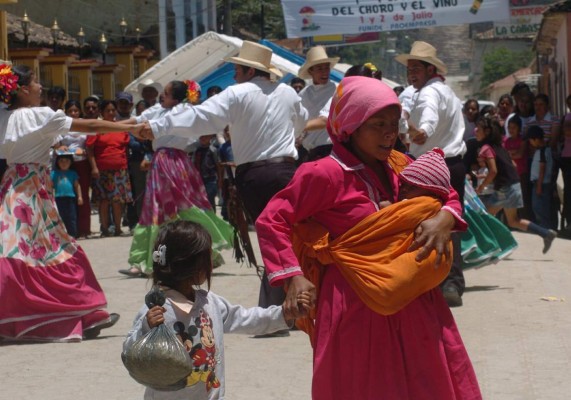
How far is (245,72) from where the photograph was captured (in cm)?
873

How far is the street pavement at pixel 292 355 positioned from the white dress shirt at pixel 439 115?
1.24 meters

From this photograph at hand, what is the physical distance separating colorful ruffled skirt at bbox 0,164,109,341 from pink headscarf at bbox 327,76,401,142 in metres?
3.91

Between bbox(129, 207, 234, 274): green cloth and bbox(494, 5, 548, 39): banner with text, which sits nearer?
bbox(129, 207, 234, 274): green cloth

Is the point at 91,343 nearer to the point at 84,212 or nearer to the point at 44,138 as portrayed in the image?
the point at 44,138

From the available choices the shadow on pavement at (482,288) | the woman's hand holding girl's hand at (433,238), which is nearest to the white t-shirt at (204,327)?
the woman's hand holding girl's hand at (433,238)

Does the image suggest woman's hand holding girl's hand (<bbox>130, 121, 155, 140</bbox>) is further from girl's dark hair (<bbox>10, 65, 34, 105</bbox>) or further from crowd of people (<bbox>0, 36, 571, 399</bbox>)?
girl's dark hair (<bbox>10, 65, 34, 105</bbox>)

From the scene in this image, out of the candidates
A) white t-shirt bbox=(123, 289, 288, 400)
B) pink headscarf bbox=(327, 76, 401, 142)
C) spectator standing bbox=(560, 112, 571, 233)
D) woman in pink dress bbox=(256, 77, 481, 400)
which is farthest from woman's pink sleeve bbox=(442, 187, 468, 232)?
spectator standing bbox=(560, 112, 571, 233)

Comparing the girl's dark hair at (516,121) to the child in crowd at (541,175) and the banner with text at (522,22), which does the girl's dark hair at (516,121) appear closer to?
the child in crowd at (541,175)

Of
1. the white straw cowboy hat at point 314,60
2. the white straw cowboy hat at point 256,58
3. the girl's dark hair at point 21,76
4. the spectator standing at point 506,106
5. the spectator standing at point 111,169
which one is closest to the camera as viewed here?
the girl's dark hair at point 21,76

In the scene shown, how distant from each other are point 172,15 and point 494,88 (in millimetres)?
38850

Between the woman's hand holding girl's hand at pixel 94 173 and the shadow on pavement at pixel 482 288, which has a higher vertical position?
the woman's hand holding girl's hand at pixel 94 173

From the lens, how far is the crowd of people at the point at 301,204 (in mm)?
4480

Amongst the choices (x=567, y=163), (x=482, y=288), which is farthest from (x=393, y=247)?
(x=567, y=163)

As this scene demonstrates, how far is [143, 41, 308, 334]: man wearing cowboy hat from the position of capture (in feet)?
26.9
